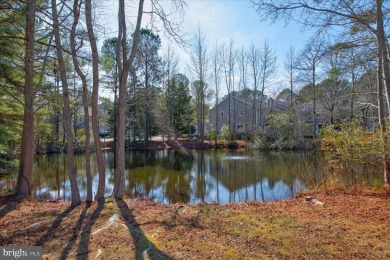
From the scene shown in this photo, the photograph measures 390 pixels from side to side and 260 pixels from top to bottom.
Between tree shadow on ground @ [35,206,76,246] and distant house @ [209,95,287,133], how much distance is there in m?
25.7

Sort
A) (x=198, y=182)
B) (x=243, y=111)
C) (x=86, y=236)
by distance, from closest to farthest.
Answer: (x=86, y=236) → (x=198, y=182) → (x=243, y=111)

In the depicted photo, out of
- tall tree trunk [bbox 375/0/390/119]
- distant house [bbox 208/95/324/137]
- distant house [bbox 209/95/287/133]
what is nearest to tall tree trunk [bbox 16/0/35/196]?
tall tree trunk [bbox 375/0/390/119]

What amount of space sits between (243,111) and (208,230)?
30.6 meters

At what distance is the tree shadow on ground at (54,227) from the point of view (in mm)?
3477

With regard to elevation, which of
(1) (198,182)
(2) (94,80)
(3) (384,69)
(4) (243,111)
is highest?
(4) (243,111)

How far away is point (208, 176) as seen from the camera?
12.9m

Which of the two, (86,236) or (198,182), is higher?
(86,236)

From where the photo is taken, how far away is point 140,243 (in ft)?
10.5

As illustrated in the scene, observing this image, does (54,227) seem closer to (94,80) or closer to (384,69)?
(94,80)

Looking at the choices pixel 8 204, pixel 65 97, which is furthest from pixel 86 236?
pixel 8 204

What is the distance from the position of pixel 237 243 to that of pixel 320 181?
560cm

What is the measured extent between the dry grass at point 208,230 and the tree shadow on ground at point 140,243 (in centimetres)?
1

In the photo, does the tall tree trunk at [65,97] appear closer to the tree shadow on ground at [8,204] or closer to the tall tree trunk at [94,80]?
the tall tree trunk at [94,80]

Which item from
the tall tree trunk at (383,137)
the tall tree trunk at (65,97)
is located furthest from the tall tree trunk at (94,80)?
the tall tree trunk at (383,137)
